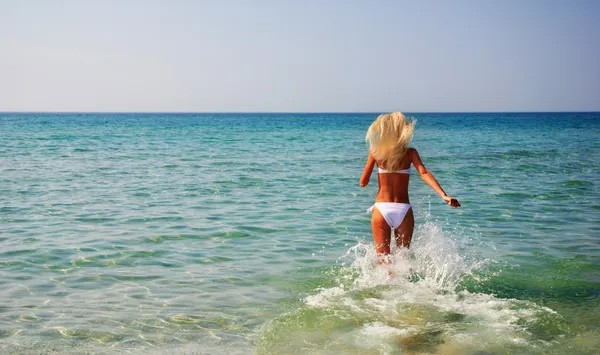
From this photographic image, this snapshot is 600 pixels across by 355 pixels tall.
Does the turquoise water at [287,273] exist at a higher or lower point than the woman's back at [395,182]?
lower

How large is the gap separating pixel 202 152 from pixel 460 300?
22910 mm

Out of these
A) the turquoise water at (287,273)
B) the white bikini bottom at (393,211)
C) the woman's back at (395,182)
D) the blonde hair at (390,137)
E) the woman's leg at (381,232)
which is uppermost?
the blonde hair at (390,137)

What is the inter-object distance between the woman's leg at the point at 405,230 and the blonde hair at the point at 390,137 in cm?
61

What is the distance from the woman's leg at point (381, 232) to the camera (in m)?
6.44

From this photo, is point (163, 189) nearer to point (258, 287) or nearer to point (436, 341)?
point (258, 287)

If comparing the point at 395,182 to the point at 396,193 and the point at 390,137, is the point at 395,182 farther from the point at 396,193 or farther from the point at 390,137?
the point at 390,137

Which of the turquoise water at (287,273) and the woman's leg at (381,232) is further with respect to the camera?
the woman's leg at (381,232)

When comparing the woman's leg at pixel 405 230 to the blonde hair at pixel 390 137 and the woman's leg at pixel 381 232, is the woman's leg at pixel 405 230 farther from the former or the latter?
the blonde hair at pixel 390 137

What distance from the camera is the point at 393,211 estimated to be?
20.8 ft

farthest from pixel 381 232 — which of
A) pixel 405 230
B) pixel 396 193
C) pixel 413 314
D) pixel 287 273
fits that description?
pixel 287 273

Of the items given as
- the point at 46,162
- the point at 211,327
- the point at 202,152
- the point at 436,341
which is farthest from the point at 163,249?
the point at 202,152

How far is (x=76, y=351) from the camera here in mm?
4910

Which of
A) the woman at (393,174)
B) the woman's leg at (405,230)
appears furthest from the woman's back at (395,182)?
the woman's leg at (405,230)

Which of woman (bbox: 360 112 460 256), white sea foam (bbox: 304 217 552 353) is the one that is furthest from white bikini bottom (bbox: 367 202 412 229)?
white sea foam (bbox: 304 217 552 353)
